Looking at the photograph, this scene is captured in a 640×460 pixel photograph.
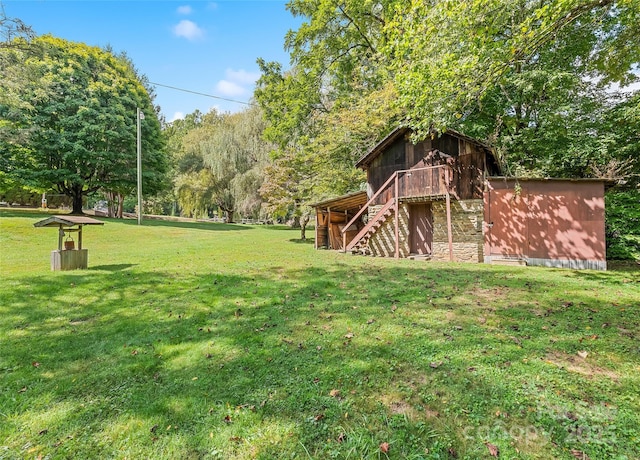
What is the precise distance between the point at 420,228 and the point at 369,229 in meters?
2.46

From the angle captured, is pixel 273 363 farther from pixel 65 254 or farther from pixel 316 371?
pixel 65 254

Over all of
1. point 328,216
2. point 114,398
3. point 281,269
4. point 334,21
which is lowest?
point 114,398

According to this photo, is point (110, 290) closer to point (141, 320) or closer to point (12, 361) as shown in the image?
point (141, 320)

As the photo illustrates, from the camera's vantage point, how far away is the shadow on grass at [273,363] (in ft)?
7.77

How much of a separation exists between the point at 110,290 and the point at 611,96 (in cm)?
2096

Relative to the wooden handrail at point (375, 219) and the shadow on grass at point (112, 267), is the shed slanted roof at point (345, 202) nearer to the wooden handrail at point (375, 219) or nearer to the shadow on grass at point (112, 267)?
the wooden handrail at point (375, 219)

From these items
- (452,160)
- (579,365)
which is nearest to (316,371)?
(579,365)

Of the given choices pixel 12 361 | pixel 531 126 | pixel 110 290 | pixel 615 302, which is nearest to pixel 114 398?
pixel 12 361

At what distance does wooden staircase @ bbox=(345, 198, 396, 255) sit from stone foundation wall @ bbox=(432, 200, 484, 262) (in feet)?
6.69

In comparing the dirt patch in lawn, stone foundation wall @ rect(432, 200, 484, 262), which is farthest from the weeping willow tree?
the dirt patch in lawn

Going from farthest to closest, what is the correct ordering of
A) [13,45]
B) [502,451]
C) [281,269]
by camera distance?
[13,45] < [281,269] < [502,451]

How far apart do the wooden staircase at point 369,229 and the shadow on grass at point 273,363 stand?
6.70 m

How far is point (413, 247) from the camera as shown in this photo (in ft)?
44.4

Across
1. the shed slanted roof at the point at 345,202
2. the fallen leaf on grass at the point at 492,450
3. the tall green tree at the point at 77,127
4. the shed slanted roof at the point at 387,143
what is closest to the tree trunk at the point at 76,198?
the tall green tree at the point at 77,127
